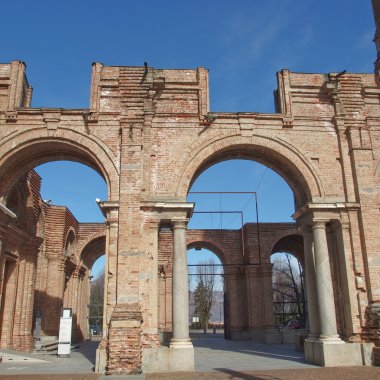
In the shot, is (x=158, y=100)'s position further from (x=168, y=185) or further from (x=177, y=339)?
(x=177, y=339)

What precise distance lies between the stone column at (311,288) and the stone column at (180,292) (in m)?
3.65

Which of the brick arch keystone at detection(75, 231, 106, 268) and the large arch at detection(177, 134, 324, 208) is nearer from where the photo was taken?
the large arch at detection(177, 134, 324, 208)

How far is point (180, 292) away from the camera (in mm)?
11336

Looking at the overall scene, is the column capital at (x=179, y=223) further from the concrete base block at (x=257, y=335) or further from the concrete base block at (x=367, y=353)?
the concrete base block at (x=257, y=335)

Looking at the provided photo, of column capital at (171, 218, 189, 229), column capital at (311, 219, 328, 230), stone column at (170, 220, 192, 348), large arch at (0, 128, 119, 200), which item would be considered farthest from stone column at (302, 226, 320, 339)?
large arch at (0, 128, 119, 200)

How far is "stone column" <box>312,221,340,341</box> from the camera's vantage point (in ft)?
37.2

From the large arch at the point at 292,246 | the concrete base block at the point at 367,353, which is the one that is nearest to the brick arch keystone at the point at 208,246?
the large arch at the point at 292,246

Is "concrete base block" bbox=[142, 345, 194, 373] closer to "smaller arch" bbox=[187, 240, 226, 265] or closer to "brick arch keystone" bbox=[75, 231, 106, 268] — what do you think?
"brick arch keystone" bbox=[75, 231, 106, 268]

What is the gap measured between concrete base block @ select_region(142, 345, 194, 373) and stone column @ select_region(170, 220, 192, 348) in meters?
0.21

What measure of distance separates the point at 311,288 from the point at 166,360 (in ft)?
15.6

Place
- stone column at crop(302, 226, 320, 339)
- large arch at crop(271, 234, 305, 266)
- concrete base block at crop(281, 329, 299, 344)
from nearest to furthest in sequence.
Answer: stone column at crop(302, 226, 320, 339), concrete base block at crop(281, 329, 299, 344), large arch at crop(271, 234, 305, 266)

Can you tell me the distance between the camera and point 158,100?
1307cm

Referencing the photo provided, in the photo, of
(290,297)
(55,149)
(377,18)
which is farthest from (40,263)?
(290,297)

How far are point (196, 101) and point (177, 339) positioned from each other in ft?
22.7
